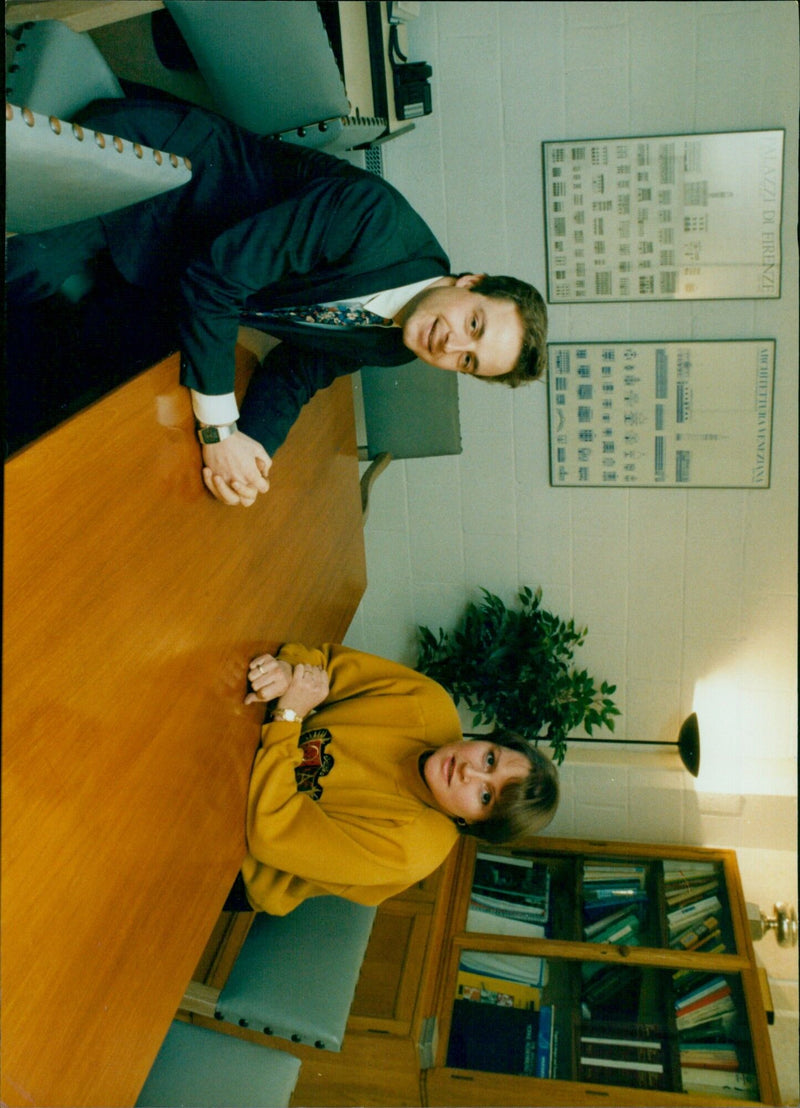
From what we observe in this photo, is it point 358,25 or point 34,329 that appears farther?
point 358,25

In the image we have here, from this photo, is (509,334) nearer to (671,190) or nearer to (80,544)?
(80,544)

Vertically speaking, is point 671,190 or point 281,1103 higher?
point 671,190

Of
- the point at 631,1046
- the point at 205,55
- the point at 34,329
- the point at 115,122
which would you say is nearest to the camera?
the point at 115,122

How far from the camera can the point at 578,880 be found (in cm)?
290

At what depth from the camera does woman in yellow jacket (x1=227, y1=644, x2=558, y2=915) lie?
1.42 meters

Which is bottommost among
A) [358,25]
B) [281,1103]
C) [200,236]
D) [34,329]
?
[281,1103]

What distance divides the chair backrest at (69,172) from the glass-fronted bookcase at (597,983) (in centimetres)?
244

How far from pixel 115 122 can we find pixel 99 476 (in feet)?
2.10

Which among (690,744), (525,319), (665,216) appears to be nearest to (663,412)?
(665,216)

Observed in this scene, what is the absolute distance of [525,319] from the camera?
1.38 m

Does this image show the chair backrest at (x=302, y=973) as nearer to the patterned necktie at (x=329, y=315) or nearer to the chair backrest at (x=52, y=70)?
the patterned necktie at (x=329, y=315)

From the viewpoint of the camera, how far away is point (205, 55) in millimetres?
1624

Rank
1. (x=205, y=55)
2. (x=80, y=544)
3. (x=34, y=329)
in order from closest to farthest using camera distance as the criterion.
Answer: (x=80, y=544) < (x=34, y=329) < (x=205, y=55)

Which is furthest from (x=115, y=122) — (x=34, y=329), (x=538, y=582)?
(x=538, y=582)
